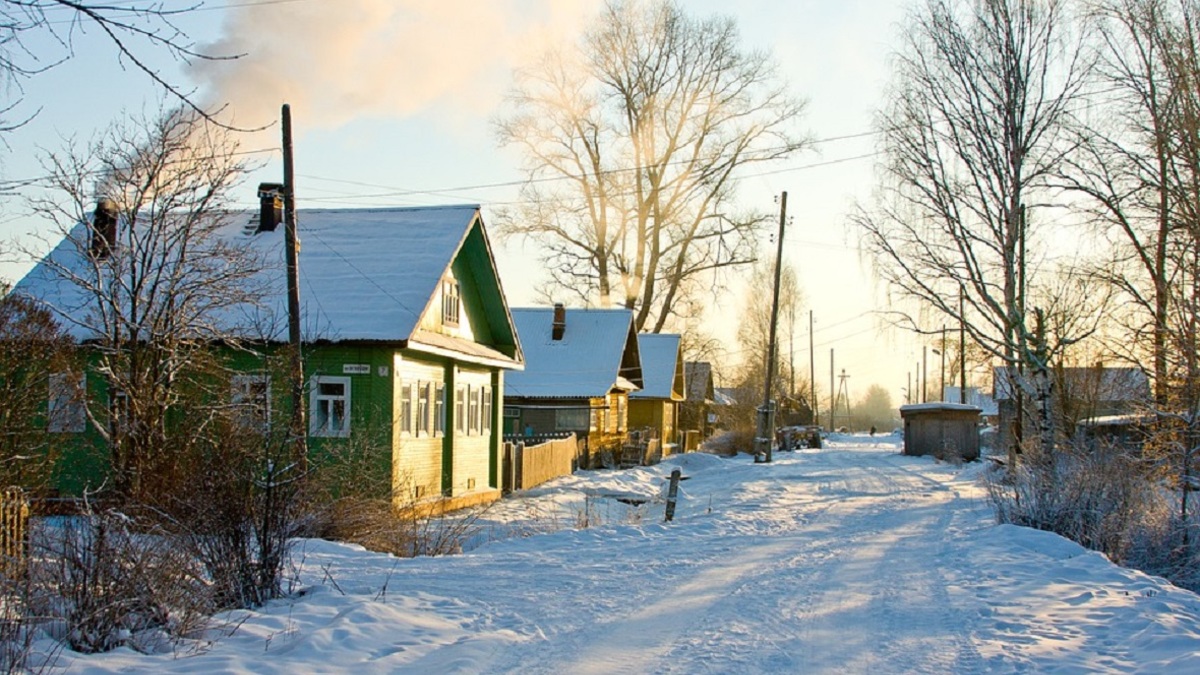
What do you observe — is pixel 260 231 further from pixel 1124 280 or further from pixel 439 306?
pixel 1124 280

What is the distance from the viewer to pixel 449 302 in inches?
976

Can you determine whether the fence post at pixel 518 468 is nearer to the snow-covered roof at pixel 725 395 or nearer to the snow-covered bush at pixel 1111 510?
the snow-covered bush at pixel 1111 510

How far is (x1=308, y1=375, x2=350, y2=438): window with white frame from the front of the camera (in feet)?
68.0

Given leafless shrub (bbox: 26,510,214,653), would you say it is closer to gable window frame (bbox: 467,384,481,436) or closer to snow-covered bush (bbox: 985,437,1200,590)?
snow-covered bush (bbox: 985,437,1200,590)

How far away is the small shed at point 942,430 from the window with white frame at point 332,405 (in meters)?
32.2

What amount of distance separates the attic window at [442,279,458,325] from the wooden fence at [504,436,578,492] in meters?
5.05

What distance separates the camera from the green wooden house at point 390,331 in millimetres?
20375

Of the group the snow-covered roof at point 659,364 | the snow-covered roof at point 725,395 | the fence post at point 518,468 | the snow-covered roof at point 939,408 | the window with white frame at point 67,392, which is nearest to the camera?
the window with white frame at point 67,392

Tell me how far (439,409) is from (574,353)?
64.1 feet

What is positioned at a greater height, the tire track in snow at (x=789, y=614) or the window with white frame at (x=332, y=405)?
the window with white frame at (x=332, y=405)

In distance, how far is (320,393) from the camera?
68.7ft

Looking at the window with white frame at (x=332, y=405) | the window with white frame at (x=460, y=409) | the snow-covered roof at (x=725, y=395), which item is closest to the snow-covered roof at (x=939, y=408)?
the snow-covered roof at (x=725, y=395)

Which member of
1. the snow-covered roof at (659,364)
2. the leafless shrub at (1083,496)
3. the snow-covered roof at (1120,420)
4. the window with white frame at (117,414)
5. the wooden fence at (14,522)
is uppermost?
the snow-covered roof at (659,364)

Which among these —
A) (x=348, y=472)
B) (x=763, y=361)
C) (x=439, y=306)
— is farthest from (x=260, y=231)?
(x=763, y=361)
